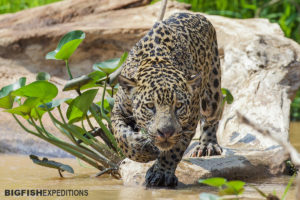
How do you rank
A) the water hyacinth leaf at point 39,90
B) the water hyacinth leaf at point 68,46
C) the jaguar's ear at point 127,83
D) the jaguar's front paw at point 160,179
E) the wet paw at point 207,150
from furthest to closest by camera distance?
1. the wet paw at point 207,150
2. the water hyacinth leaf at point 68,46
3. the water hyacinth leaf at point 39,90
4. the jaguar's front paw at point 160,179
5. the jaguar's ear at point 127,83

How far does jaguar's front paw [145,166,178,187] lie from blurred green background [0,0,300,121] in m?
7.81

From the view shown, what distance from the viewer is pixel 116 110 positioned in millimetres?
4941

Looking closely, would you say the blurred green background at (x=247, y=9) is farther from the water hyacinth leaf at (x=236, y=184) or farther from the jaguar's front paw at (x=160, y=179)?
the water hyacinth leaf at (x=236, y=184)

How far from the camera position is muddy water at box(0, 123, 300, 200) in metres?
4.39

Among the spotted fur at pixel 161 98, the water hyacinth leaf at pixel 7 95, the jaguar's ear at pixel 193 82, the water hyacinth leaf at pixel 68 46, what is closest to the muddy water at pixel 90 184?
the spotted fur at pixel 161 98

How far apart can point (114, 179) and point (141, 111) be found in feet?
4.28

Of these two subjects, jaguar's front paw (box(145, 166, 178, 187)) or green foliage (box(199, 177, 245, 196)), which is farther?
jaguar's front paw (box(145, 166, 178, 187))

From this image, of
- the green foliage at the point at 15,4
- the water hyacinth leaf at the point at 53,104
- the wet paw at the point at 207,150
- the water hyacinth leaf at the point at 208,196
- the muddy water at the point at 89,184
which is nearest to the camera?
the water hyacinth leaf at the point at 208,196

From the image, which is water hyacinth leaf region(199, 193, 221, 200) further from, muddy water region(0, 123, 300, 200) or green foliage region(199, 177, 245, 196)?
muddy water region(0, 123, 300, 200)

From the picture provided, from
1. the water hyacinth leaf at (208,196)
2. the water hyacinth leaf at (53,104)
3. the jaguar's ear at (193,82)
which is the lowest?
the water hyacinth leaf at (53,104)

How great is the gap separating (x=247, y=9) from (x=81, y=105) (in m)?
8.25

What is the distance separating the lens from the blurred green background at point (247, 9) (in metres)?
12.2

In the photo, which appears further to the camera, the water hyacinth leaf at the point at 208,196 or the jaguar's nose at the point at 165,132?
the jaguar's nose at the point at 165,132

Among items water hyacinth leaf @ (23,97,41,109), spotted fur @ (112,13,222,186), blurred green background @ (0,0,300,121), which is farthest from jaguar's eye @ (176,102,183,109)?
blurred green background @ (0,0,300,121)
